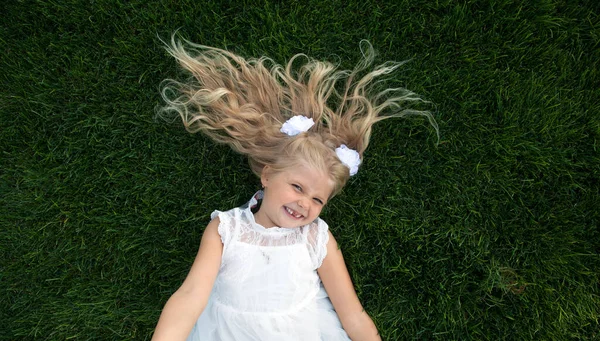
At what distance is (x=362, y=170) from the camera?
3.04 m

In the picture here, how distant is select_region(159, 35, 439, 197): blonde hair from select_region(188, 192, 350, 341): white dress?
0.35 metres

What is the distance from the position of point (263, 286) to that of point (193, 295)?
36cm

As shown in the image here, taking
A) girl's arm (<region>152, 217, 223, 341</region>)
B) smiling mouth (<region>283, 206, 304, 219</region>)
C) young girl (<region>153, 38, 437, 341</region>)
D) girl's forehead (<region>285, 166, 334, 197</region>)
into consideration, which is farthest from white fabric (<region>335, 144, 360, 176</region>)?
girl's arm (<region>152, 217, 223, 341</region>)

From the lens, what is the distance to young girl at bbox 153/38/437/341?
101 inches

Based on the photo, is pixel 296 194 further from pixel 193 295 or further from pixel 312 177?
pixel 193 295

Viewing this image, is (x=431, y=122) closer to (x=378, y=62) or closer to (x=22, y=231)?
(x=378, y=62)

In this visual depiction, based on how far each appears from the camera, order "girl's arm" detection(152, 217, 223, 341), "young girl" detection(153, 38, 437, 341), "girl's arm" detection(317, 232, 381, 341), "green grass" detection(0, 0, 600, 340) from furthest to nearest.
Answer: "green grass" detection(0, 0, 600, 340) < "girl's arm" detection(317, 232, 381, 341) < "young girl" detection(153, 38, 437, 341) < "girl's arm" detection(152, 217, 223, 341)

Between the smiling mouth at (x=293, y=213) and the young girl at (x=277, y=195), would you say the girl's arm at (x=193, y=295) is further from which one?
the smiling mouth at (x=293, y=213)

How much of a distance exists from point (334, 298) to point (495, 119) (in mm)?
1385

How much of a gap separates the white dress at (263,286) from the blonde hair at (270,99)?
1.15 ft

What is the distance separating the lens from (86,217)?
3100 millimetres

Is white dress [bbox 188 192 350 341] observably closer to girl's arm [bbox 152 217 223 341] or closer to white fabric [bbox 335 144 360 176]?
girl's arm [bbox 152 217 223 341]

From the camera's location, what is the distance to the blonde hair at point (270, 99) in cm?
281

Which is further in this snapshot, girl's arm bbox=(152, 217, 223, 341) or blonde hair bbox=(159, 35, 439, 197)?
blonde hair bbox=(159, 35, 439, 197)
